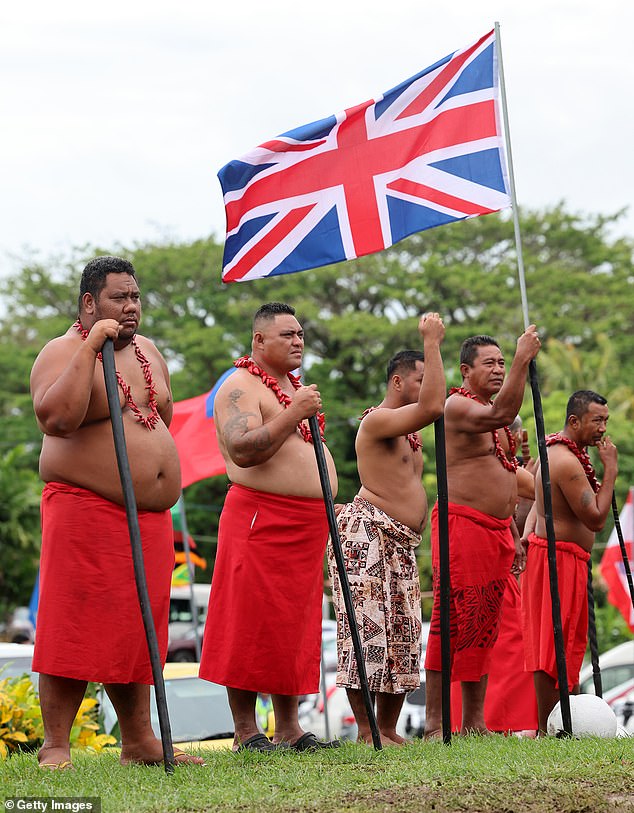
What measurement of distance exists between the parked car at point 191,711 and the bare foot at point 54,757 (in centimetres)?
444

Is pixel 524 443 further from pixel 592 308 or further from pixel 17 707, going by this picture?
pixel 592 308

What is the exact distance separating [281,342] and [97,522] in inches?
65.2

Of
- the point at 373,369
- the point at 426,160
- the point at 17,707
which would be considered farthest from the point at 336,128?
the point at 373,369

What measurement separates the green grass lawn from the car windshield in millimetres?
4216

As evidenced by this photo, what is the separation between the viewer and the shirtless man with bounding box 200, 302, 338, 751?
20.8 feet

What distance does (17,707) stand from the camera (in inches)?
308

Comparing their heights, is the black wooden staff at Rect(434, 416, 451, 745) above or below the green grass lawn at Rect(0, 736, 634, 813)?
above

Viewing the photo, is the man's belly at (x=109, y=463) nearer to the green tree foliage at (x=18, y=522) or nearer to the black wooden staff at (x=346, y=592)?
the black wooden staff at (x=346, y=592)

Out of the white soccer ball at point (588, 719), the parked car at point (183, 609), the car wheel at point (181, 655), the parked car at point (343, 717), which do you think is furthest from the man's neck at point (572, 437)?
the parked car at point (183, 609)

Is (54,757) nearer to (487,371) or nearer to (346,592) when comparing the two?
(346,592)

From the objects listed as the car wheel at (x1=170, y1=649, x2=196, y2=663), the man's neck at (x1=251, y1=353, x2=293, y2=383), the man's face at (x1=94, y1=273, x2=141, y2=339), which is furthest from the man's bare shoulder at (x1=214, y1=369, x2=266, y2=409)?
the car wheel at (x1=170, y1=649, x2=196, y2=663)

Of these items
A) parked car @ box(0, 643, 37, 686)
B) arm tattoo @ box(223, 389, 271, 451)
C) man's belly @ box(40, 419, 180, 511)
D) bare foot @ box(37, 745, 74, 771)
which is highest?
arm tattoo @ box(223, 389, 271, 451)

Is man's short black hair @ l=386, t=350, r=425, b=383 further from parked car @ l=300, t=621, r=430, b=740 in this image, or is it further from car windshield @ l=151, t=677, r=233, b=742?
parked car @ l=300, t=621, r=430, b=740

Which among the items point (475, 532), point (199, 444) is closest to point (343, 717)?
point (199, 444)
